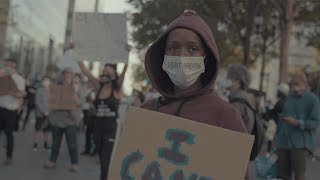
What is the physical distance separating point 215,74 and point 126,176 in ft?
2.21

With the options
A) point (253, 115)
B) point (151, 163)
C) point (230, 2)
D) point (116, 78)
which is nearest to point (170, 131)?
point (151, 163)

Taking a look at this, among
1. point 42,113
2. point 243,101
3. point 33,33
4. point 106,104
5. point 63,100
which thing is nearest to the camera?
point 243,101

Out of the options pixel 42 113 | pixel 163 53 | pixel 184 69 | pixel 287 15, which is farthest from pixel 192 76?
pixel 287 15

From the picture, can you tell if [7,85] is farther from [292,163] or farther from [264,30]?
[264,30]

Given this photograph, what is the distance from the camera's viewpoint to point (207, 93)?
2932mm

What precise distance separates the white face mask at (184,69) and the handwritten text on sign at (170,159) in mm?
326

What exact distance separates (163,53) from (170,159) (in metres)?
0.73

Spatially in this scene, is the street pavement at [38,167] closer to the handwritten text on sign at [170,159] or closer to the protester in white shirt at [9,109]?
the protester in white shirt at [9,109]

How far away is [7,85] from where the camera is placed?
1045 cm

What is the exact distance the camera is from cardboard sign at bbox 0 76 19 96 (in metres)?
10.4

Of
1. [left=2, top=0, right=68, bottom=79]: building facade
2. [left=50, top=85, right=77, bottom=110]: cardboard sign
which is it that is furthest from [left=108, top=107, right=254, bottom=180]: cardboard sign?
[left=2, top=0, right=68, bottom=79]: building facade

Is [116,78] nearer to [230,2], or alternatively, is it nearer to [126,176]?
[126,176]

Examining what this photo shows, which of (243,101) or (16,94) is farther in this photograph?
(16,94)

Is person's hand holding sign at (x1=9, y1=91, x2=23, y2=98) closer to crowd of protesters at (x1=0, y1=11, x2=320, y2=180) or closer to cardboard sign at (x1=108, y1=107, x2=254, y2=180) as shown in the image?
crowd of protesters at (x1=0, y1=11, x2=320, y2=180)
